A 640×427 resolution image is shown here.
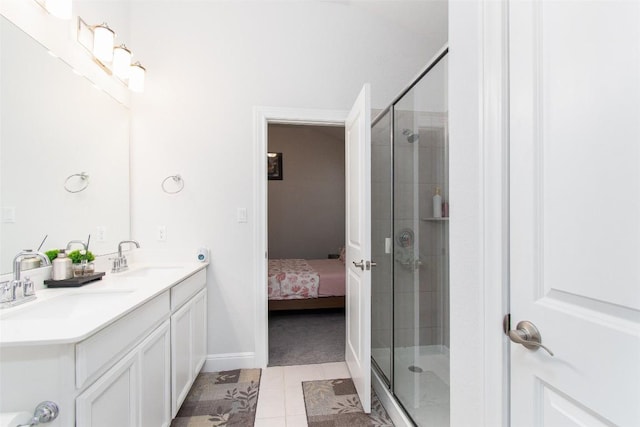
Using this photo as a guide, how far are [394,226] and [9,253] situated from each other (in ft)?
6.69

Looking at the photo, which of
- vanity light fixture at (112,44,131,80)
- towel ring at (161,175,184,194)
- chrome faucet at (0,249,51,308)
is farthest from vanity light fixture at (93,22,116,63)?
chrome faucet at (0,249,51,308)

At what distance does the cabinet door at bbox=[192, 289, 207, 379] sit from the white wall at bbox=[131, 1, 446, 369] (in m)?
0.11

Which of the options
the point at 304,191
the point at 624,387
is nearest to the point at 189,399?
the point at 624,387

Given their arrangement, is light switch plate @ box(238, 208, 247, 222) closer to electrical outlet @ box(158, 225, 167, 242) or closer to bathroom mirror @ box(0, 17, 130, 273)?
electrical outlet @ box(158, 225, 167, 242)

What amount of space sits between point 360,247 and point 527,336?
1.19 metres

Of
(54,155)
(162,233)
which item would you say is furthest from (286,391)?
(54,155)

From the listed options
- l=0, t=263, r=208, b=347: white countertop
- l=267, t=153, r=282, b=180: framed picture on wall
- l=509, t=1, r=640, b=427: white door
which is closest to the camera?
l=509, t=1, r=640, b=427: white door

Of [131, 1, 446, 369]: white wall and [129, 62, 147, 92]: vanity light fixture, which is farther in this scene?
[131, 1, 446, 369]: white wall

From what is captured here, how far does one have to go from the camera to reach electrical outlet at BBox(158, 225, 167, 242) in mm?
2289

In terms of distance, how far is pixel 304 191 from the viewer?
582cm

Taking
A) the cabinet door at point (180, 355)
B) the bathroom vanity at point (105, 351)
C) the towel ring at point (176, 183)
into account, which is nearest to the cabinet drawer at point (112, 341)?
the bathroom vanity at point (105, 351)

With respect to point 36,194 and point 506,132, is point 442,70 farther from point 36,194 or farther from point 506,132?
point 36,194

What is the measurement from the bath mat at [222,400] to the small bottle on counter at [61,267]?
1.04 meters

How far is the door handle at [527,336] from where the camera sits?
28.4 inches
